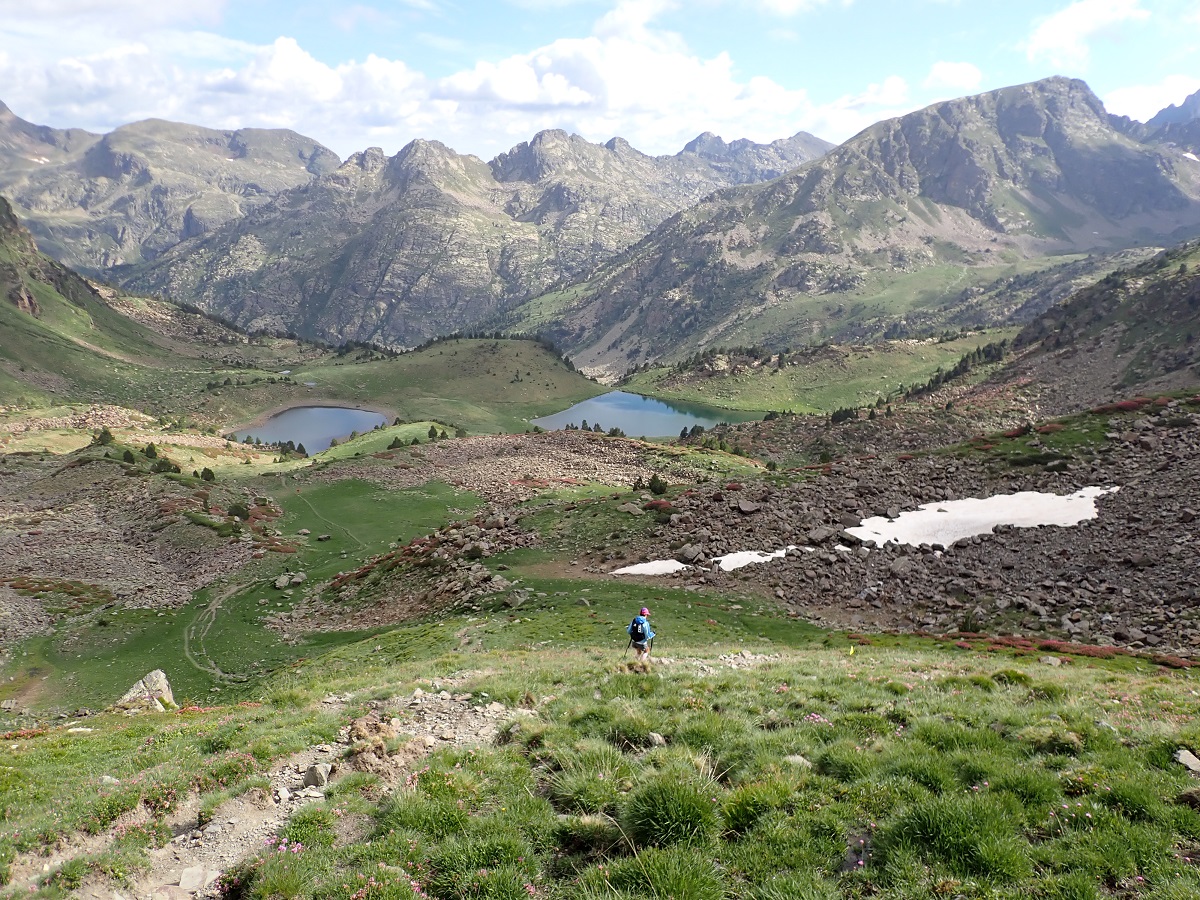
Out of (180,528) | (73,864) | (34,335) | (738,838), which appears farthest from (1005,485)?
(34,335)

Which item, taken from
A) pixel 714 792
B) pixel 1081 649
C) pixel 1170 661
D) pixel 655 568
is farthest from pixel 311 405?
pixel 714 792

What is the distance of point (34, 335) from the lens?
180250 mm

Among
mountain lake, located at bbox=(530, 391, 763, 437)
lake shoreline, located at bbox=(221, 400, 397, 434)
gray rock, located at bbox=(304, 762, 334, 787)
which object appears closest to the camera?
gray rock, located at bbox=(304, 762, 334, 787)

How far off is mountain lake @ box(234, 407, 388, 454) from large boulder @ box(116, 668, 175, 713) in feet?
440

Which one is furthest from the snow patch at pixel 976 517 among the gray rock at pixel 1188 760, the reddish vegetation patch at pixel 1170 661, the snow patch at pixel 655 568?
the gray rock at pixel 1188 760

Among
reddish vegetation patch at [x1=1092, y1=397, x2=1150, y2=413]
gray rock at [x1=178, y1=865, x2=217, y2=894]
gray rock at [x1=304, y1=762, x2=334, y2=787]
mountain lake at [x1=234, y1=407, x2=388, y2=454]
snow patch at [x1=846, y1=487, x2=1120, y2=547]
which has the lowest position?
mountain lake at [x1=234, y1=407, x2=388, y2=454]

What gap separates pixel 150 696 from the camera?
79.5 ft

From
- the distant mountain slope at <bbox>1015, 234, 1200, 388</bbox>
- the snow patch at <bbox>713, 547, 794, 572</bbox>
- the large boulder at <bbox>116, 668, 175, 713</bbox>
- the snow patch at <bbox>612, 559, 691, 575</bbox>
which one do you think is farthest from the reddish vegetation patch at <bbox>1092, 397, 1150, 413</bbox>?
the distant mountain slope at <bbox>1015, 234, 1200, 388</bbox>

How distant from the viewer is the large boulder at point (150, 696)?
22.9 meters

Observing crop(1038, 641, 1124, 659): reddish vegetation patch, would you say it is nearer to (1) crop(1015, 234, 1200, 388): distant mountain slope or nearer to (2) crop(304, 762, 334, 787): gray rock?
(2) crop(304, 762, 334, 787): gray rock

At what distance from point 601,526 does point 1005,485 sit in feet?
94.9

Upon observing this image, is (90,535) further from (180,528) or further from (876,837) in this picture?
Answer: (876,837)

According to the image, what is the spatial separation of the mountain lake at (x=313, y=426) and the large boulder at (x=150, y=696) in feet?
440

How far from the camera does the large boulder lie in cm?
2291
